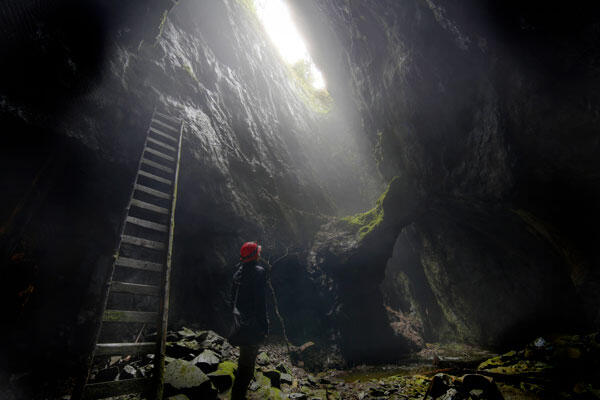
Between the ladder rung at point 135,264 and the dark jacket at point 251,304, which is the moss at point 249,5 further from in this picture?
the dark jacket at point 251,304

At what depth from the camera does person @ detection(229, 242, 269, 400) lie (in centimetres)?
400

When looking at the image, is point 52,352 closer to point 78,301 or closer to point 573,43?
point 78,301

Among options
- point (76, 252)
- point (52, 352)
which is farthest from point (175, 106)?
point (52, 352)

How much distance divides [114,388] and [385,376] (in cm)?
679

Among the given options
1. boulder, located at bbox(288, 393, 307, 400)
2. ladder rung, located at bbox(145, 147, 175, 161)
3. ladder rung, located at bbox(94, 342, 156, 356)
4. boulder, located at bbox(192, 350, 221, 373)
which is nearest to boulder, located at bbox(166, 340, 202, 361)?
boulder, located at bbox(192, 350, 221, 373)

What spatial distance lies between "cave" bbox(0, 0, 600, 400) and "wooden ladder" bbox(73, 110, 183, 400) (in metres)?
0.12

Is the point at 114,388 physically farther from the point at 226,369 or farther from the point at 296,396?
the point at 296,396

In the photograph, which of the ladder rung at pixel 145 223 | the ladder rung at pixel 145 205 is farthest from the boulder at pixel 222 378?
the ladder rung at pixel 145 205

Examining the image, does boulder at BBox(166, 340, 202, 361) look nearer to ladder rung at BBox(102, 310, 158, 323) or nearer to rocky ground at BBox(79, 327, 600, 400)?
rocky ground at BBox(79, 327, 600, 400)

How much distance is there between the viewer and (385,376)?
7.01m

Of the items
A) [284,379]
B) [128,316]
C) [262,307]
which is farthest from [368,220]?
[128,316]

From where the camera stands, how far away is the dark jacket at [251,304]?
4.09 m

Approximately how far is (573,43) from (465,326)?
34.7 ft

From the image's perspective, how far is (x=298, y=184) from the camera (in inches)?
478
